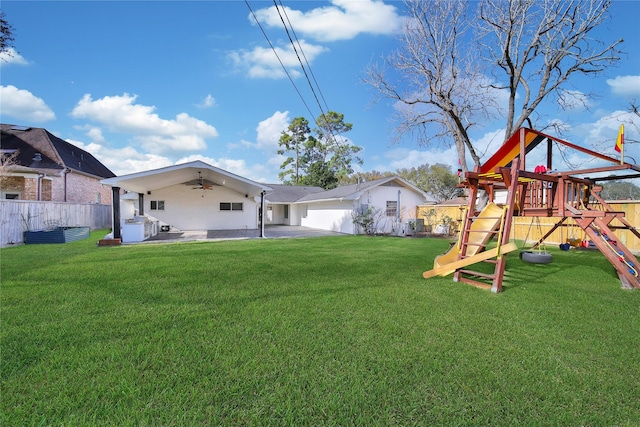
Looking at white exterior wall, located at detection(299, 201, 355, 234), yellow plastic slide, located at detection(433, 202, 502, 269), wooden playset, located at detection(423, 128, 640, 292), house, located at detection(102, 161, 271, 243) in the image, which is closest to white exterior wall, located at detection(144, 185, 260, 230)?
house, located at detection(102, 161, 271, 243)

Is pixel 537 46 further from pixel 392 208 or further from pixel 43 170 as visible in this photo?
pixel 43 170

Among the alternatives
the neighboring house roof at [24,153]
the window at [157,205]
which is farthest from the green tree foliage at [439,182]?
the neighboring house roof at [24,153]

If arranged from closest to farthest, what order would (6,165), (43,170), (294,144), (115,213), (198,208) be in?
1. (115,213)
2. (6,165)
3. (43,170)
4. (198,208)
5. (294,144)

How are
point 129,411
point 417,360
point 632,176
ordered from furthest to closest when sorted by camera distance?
1. point 632,176
2. point 417,360
3. point 129,411

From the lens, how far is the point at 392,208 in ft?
58.7

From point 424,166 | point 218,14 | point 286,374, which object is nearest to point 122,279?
point 286,374

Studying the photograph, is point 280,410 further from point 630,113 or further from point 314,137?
point 314,137

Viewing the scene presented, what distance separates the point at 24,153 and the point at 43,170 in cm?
292

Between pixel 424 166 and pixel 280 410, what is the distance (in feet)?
122

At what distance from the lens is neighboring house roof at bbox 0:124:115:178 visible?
17856 mm

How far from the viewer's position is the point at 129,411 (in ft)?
6.41

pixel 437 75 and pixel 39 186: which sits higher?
pixel 437 75

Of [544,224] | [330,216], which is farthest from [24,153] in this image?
[544,224]

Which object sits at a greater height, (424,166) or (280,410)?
(424,166)
